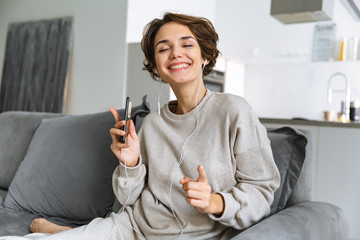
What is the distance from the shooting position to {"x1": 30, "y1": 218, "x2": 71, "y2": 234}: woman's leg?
144 cm

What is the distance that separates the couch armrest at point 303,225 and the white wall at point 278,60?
3.97 meters

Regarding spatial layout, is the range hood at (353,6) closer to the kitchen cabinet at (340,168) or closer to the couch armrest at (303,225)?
the kitchen cabinet at (340,168)

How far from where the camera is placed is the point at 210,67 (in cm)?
141

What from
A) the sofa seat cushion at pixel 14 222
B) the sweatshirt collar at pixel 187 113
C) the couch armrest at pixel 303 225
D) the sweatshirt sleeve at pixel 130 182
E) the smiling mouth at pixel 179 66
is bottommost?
the sofa seat cushion at pixel 14 222

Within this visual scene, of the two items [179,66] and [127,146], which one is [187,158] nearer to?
[127,146]

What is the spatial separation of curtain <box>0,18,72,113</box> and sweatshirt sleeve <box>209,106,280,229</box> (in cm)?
373

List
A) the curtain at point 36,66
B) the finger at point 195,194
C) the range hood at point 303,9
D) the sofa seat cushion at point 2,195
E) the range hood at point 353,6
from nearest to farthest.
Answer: the finger at point 195,194 → the sofa seat cushion at point 2,195 → the range hood at point 303,9 → the range hood at point 353,6 → the curtain at point 36,66

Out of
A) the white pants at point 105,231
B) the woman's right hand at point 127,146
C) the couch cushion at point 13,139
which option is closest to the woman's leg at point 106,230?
the white pants at point 105,231

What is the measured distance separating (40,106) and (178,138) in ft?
12.4

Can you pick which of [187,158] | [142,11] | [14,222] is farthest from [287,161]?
[142,11]

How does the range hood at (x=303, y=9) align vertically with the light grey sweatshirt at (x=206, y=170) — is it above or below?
above

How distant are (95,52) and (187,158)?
3492 millimetres

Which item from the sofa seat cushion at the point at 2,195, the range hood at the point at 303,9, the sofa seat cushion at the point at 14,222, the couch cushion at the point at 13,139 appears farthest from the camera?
the range hood at the point at 303,9

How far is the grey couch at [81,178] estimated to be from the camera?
1.26 metres
